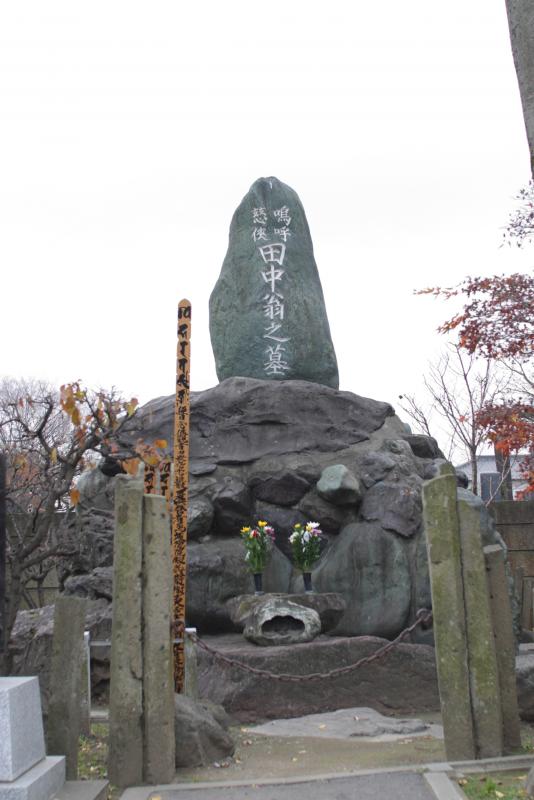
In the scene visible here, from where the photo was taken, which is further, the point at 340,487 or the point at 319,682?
the point at 340,487

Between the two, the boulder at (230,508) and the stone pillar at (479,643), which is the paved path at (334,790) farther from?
the boulder at (230,508)

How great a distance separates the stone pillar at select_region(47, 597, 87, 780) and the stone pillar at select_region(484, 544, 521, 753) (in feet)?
9.01

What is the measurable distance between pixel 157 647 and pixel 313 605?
363 cm

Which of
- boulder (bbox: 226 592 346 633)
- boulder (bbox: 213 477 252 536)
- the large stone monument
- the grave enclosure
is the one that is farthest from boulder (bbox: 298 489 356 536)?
the large stone monument

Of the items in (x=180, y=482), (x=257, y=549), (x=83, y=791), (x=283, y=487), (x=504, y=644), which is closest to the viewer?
(x=83, y=791)

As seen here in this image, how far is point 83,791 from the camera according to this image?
14.1 feet

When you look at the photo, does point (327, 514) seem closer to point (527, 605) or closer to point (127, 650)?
point (127, 650)

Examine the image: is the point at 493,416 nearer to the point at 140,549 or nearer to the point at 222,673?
the point at 222,673

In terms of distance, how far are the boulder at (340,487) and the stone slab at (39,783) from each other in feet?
19.9

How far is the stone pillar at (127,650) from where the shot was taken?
16.1 feet

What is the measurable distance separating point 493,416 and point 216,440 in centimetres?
492

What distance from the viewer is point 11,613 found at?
4844 mm

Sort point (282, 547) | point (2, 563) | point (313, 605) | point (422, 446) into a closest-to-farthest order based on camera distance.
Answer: point (2, 563) → point (313, 605) → point (282, 547) → point (422, 446)

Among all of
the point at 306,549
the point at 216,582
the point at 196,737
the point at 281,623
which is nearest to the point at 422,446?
the point at 306,549
